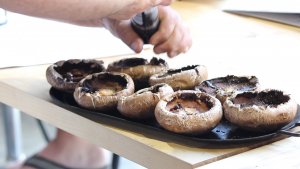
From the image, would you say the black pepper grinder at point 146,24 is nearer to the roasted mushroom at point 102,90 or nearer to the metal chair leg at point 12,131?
the roasted mushroom at point 102,90

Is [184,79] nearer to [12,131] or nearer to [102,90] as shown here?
[102,90]

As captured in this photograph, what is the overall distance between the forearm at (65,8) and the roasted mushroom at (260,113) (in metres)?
0.21

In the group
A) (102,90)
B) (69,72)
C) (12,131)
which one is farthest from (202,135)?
(12,131)

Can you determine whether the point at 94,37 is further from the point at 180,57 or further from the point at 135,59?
the point at 135,59

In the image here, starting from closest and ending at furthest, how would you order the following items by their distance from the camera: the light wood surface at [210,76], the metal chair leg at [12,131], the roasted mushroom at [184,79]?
the light wood surface at [210,76] → the roasted mushroom at [184,79] → the metal chair leg at [12,131]

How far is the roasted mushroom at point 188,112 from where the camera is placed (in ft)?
2.20

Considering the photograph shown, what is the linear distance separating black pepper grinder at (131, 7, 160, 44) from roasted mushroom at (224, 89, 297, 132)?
29 centimetres

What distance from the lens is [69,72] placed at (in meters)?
0.88

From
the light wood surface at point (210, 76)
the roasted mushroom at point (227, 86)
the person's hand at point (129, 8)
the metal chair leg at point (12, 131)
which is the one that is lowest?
the metal chair leg at point (12, 131)

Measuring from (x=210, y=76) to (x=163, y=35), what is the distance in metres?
0.11

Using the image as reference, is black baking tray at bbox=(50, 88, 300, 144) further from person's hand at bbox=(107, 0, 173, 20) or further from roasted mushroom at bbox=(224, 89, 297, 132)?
person's hand at bbox=(107, 0, 173, 20)

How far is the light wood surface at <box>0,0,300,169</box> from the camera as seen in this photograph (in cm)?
67

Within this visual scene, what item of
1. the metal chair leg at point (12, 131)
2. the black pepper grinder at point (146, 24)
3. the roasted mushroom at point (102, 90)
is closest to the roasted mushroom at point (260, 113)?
the roasted mushroom at point (102, 90)

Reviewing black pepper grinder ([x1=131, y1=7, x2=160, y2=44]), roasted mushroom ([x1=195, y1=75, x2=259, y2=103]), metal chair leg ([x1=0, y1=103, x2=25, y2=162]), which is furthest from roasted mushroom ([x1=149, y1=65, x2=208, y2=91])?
metal chair leg ([x1=0, y1=103, x2=25, y2=162])
